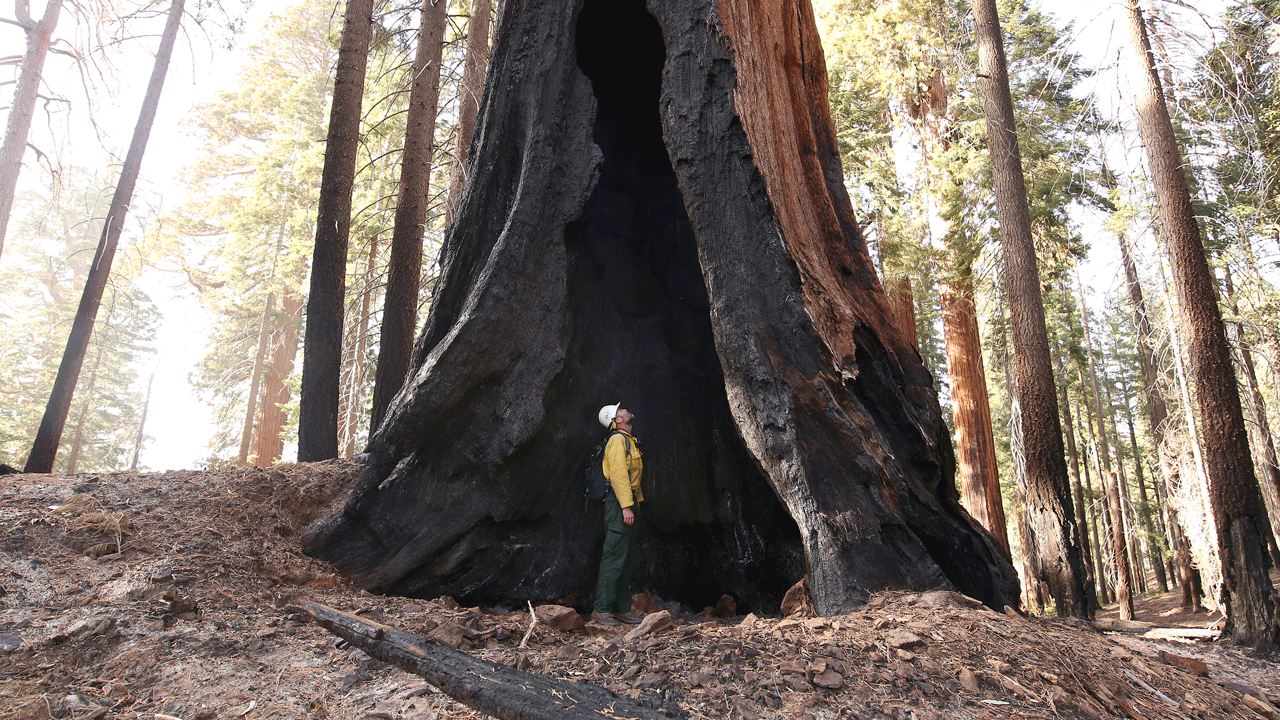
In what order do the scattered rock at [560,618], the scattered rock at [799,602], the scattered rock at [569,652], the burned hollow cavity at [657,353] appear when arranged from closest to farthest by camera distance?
the scattered rock at [569,652], the scattered rock at [560,618], the scattered rock at [799,602], the burned hollow cavity at [657,353]

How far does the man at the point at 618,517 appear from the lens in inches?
227

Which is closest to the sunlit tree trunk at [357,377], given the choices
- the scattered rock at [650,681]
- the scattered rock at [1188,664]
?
the scattered rock at [650,681]

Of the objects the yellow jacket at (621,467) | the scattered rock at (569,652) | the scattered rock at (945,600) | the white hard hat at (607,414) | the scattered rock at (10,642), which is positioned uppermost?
the white hard hat at (607,414)

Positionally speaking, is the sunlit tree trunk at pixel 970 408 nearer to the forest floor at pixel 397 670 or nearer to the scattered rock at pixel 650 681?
the forest floor at pixel 397 670

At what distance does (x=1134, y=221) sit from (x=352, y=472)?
13.9m

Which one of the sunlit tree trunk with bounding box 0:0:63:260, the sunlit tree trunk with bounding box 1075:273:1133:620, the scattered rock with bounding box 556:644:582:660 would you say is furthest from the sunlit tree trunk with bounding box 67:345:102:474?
the sunlit tree trunk with bounding box 1075:273:1133:620

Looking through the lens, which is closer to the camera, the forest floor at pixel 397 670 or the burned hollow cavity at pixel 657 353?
the forest floor at pixel 397 670

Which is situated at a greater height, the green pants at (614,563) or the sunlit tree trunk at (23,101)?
the sunlit tree trunk at (23,101)

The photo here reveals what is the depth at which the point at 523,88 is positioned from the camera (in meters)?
6.20

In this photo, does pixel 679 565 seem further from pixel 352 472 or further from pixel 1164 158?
pixel 1164 158

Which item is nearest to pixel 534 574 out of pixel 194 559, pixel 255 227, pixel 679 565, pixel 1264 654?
pixel 679 565

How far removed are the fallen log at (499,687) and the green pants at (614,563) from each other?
2580mm

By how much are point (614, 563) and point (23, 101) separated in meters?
14.8

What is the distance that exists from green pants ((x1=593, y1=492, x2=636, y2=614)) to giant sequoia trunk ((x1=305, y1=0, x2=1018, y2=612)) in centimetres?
38
